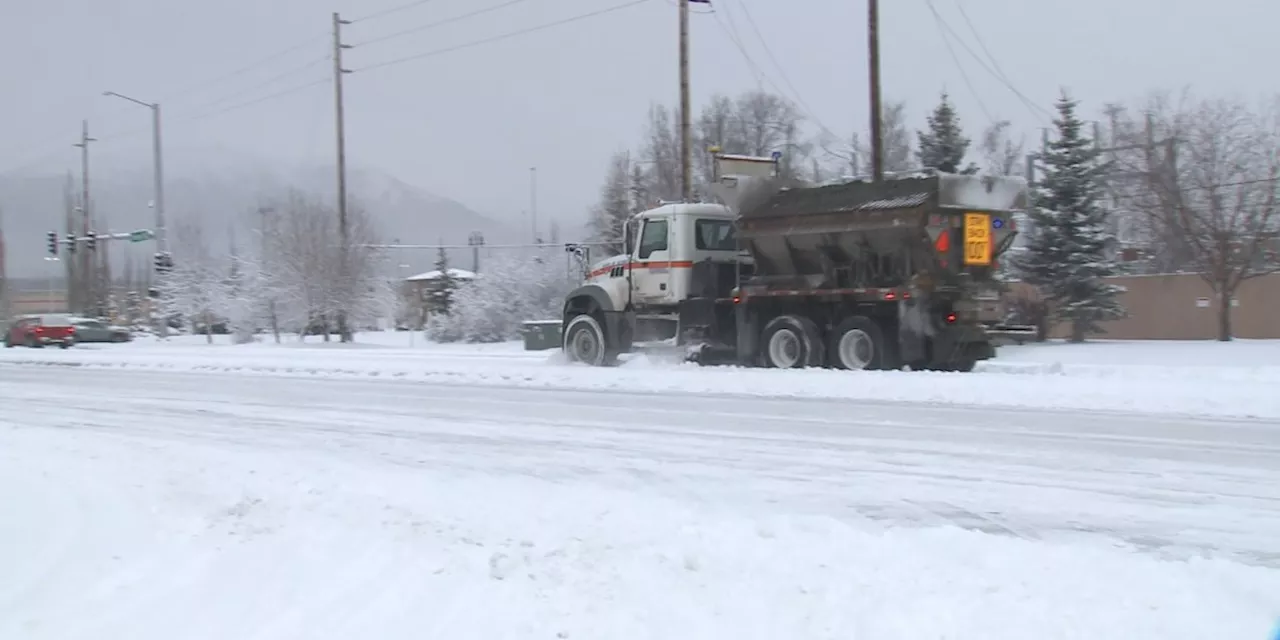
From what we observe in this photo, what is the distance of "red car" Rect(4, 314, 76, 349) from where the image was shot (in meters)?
41.4

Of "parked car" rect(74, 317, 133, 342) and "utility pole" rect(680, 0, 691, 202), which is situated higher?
"utility pole" rect(680, 0, 691, 202)

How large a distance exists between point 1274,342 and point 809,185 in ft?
63.4

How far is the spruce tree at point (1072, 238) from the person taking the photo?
32.9m

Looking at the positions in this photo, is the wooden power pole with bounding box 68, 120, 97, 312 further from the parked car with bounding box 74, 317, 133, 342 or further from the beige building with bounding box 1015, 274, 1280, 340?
the beige building with bounding box 1015, 274, 1280, 340

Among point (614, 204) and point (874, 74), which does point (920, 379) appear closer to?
point (874, 74)

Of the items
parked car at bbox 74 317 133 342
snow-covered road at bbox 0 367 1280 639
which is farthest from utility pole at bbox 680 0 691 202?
parked car at bbox 74 317 133 342

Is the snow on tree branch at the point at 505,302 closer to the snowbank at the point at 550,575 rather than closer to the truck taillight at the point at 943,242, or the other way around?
the truck taillight at the point at 943,242

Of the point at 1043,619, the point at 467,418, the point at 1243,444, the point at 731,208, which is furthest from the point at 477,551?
the point at 731,208

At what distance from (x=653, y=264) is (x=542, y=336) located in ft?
49.7

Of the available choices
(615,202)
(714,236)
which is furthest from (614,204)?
(714,236)

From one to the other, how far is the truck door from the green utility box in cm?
1394

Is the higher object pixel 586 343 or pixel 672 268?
pixel 672 268

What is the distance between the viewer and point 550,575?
6.11 metres

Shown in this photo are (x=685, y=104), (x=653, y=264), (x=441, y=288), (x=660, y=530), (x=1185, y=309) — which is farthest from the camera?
(x=441, y=288)
